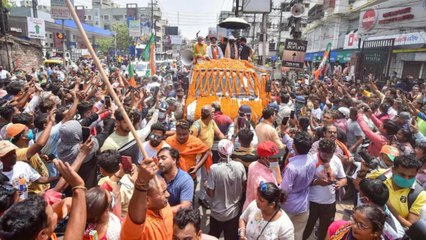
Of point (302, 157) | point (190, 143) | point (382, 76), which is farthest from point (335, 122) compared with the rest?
point (382, 76)

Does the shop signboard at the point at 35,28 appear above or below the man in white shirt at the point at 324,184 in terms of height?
above

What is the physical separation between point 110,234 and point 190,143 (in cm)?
221

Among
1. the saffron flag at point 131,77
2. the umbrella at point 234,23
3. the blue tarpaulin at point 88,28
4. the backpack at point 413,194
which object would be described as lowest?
the backpack at point 413,194

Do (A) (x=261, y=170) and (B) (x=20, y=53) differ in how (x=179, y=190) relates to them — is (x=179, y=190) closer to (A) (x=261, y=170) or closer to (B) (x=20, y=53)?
(A) (x=261, y=170)

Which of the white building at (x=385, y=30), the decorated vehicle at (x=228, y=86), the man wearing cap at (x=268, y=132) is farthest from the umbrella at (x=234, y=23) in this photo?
the white building at (x=385, y=30)

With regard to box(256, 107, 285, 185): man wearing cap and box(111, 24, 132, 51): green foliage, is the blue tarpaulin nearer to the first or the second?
box(111, 24, 132, 51): green foliage

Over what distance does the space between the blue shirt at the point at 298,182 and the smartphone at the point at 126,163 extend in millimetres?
1774

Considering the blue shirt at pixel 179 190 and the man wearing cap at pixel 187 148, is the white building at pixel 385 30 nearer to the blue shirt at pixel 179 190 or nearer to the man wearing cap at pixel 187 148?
the man wearing cap at pixel 187 148

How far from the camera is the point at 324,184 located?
12.2 ft

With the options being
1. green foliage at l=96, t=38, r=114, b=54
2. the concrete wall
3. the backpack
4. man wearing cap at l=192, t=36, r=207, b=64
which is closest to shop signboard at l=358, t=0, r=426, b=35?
man wearing cap at l=192, t=36, r=207, b=64

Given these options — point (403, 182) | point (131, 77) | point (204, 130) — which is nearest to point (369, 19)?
point (131, 77)

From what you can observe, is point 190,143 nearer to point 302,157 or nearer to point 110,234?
point 302,157

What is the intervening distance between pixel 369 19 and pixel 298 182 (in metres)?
24.3

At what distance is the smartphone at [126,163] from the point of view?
3081mm
